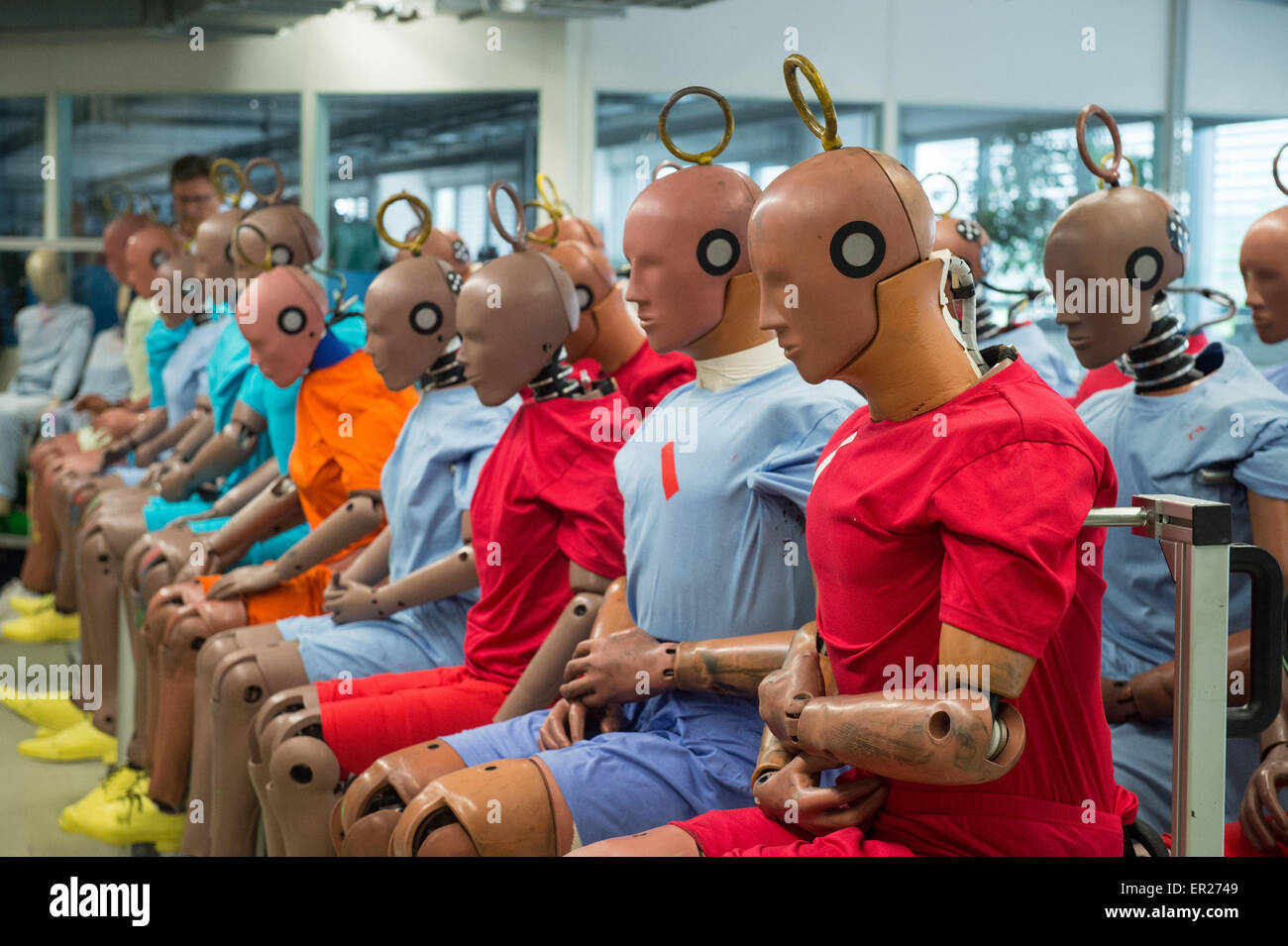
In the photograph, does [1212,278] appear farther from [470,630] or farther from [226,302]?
[470,630]

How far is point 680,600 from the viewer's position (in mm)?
Result: 2029

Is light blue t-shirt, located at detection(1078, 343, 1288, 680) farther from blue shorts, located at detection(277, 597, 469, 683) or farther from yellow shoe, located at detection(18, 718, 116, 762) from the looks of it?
yellow shoe, located at detection(18, 718, 116, 762)

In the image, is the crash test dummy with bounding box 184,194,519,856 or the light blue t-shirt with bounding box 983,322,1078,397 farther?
the light blue t-shirt with bounding box 983,322,1078,397

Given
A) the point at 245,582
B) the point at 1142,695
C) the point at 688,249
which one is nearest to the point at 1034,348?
the point at 1142,695

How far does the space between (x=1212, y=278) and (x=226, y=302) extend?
5710mm

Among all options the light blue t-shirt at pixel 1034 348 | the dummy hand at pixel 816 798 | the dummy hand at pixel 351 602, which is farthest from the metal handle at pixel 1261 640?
the light blue t-shirt at pixel 1034 348

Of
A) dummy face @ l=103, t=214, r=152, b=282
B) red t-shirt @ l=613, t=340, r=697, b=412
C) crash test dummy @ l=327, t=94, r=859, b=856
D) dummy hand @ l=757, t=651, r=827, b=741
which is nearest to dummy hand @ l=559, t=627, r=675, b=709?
crash test dummy @ l=327, t=94, r=859, b=856

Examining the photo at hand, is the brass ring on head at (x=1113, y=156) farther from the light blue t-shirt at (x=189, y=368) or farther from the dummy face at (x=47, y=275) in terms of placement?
the dummy face at (x=47, y=275)

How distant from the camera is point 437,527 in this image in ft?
9.54

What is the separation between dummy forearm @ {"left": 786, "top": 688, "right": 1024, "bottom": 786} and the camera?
1.30 m

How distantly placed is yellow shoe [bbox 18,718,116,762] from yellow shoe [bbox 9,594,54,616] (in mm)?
1618

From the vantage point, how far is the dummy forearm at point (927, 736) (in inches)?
51.3
